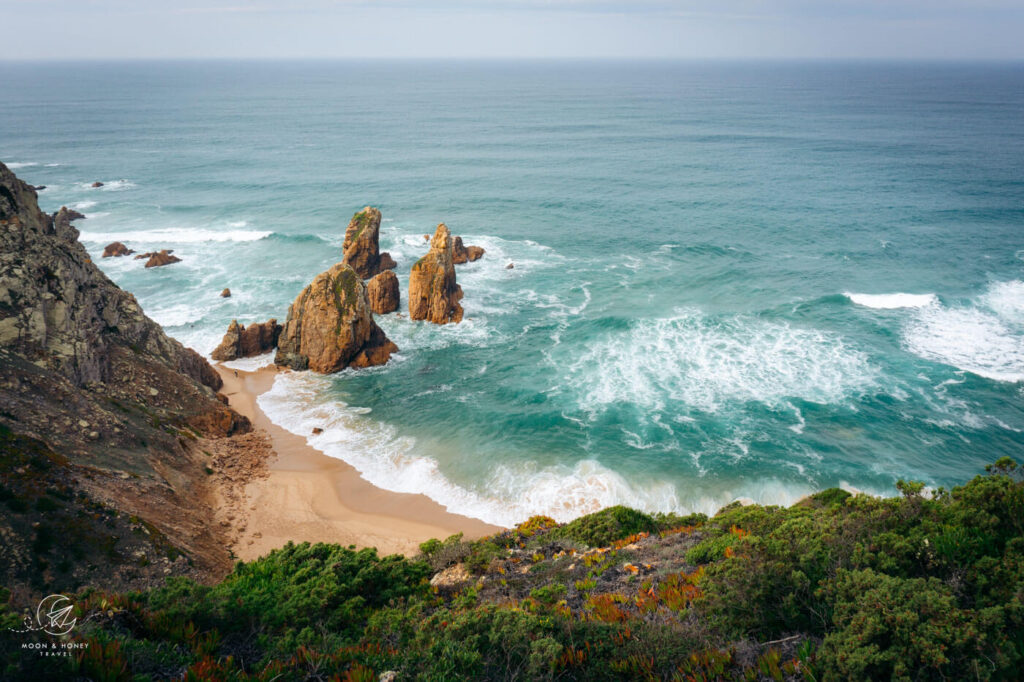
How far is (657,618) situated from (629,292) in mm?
38846

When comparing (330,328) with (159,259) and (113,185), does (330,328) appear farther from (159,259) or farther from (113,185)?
(113,185)

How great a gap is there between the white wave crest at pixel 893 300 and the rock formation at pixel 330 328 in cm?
3925

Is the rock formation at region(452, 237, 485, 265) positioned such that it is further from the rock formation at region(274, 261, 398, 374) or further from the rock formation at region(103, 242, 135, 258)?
the rock formation at region(103, 242, 135, 258)

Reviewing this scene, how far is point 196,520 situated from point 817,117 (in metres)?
158

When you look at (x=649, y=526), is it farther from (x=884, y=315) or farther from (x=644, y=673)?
(x=884, y=315)

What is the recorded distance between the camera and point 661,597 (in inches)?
577

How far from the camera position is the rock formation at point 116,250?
2234 inches

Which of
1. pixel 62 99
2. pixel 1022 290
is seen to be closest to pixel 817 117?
pixel 1022 290

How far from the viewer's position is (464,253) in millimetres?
55906

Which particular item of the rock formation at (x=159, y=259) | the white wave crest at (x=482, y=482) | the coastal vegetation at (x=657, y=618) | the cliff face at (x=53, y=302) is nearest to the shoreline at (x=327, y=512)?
the white wave crest at (x=482, y=482)

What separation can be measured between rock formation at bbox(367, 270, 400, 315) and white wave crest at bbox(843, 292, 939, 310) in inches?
1512

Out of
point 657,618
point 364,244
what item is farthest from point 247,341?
point 657,618

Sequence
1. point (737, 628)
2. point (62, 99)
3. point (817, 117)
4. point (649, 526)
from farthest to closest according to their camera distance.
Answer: point (62, 99) → point (817, 117) → point (649, 526) → point (737, 628)

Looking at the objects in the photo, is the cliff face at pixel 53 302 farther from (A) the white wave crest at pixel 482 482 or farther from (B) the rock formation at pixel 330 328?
(A) the white wave crest at pixel 482 482
